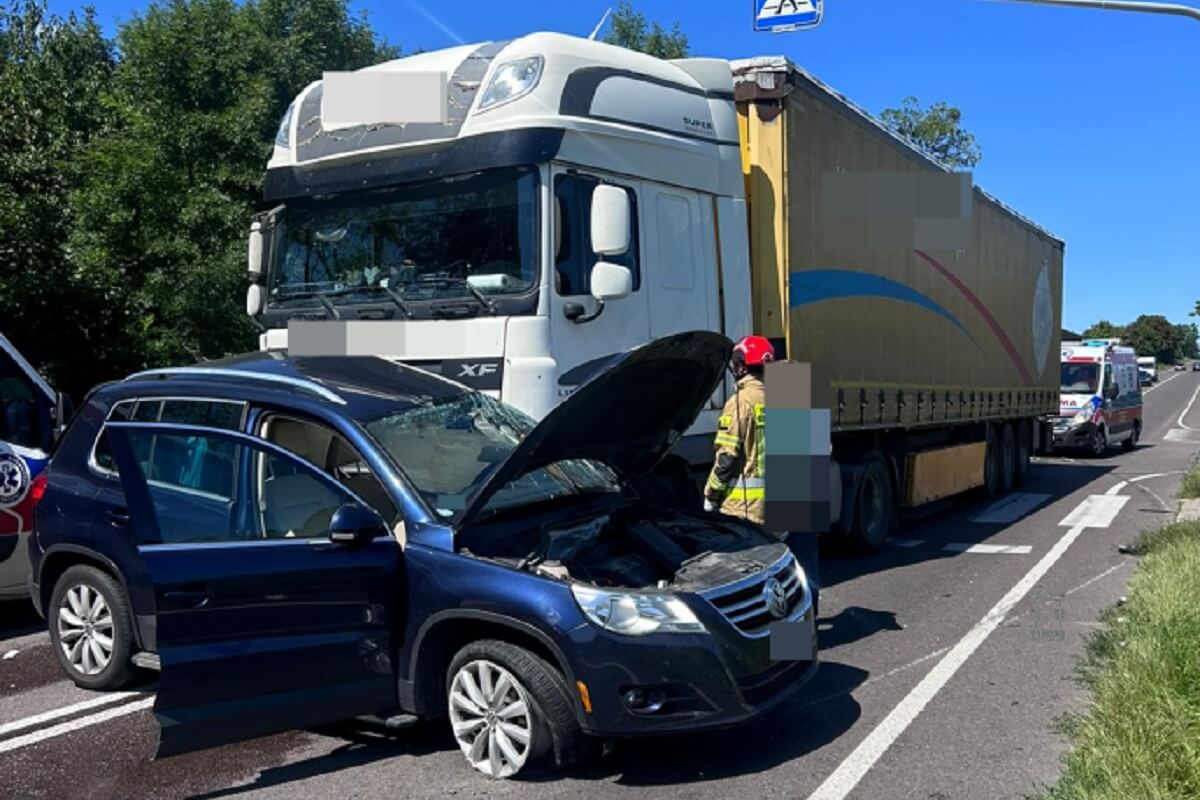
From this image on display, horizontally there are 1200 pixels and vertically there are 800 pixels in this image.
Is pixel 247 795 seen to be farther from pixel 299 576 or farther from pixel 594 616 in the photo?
pixel 594 616

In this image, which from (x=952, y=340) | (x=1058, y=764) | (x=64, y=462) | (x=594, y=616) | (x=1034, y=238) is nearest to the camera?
(x=594, y=616)

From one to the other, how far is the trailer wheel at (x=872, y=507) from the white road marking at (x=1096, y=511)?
10.2 feet

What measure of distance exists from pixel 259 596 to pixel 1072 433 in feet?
72.5

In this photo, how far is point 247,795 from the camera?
4414 millimetres

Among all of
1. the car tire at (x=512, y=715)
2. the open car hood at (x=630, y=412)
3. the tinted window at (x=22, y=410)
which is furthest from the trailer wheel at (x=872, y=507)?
the tinted window at (x=22, y=410)

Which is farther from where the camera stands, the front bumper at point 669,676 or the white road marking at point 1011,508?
the white road marking at point 1011,508

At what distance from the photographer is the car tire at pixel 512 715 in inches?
168

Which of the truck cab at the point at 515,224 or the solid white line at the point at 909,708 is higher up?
the truck cab at the point at 515,224

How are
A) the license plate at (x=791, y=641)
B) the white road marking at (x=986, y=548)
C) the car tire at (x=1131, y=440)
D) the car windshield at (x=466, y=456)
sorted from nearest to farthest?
the license plate at (x=791, y=641)
the car windshield at (x=466, y=456)
the white road marking at (x=986, y=548)
the car tire at (x=1131, y=440)

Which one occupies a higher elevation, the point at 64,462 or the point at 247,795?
the point at 64,462

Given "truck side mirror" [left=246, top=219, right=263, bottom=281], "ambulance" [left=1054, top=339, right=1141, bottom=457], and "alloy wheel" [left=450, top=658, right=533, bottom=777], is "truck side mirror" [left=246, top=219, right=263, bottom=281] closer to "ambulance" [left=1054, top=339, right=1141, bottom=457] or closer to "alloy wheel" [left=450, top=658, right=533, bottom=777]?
"alloy wheel" [left=450, top=658, right=533, bottom=777]

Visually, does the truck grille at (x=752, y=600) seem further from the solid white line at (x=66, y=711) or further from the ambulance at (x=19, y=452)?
the ambulance at (x=19, y=452)

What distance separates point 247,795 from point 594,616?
167 centimetres

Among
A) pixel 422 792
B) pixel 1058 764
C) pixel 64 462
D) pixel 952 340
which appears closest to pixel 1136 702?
pixel 1058 764
